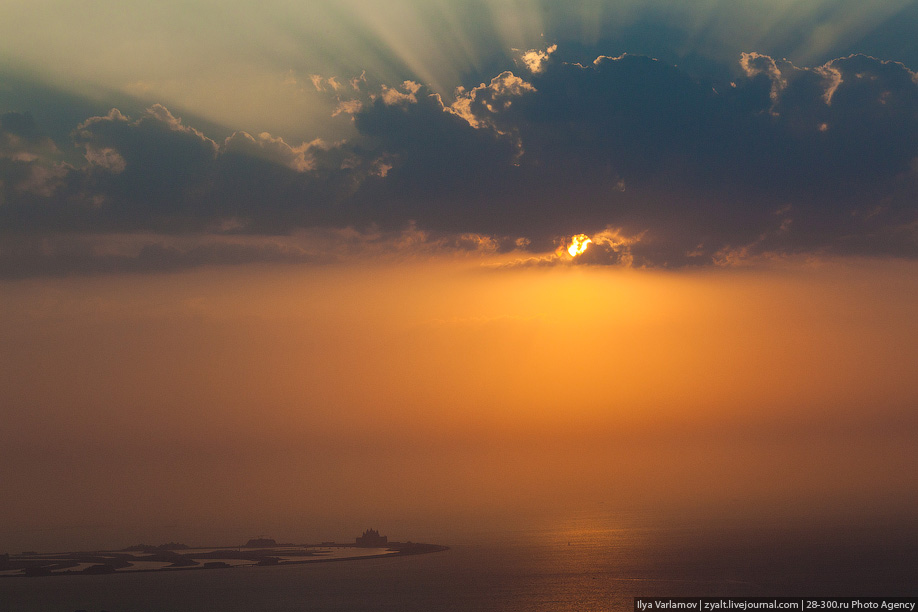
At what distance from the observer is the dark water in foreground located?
13200 cm

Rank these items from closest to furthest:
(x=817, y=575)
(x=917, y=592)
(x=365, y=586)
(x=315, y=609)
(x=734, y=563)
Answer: (x=917, y=592) < (x=315, y=609) < (x=817, y=575) < (x=365, y=586) < (x=734, y=563)

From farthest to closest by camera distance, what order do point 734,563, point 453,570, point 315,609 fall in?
point 453,570
point 734,563
point 315,609

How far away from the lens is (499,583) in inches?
6240

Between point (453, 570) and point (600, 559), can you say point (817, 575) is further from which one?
point (453, 570)

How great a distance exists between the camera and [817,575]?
478ft

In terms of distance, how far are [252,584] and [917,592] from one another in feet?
426

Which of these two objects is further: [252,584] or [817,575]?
[252,584]

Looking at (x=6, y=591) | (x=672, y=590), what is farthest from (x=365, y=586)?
(x=6, y=591)

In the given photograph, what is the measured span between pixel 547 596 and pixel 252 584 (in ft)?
226

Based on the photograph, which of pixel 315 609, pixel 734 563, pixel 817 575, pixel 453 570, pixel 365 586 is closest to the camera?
pixel 315 609

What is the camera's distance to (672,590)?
439 ft

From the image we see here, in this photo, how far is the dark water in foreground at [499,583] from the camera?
132m

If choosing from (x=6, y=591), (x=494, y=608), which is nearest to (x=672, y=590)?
(x=494, y=608)

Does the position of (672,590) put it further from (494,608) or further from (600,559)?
(600,559)
